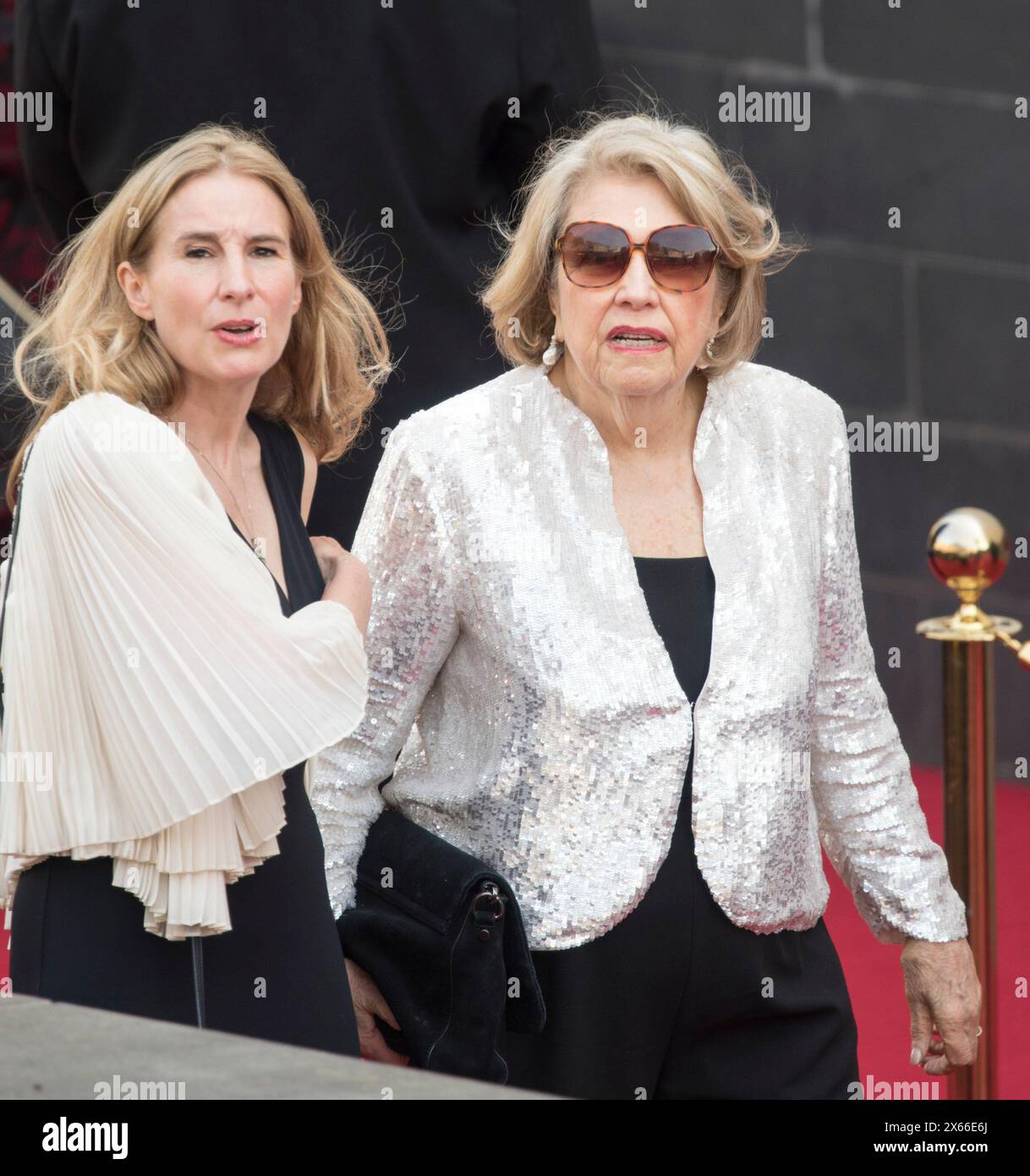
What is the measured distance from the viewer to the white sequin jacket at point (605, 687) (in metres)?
2.46

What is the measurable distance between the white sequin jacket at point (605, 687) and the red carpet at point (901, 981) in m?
0.63

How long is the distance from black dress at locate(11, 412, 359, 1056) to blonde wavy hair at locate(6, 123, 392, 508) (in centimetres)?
32

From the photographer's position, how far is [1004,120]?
18.4 ft

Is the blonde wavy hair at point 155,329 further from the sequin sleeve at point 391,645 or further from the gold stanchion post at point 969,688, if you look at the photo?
the gold stanchion post at point 969,688

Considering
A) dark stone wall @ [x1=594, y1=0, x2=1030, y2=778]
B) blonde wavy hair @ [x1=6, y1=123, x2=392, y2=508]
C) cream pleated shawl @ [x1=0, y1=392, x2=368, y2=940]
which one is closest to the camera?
cream pleated shawl @ [x1=0, y1=392, x2=368, y2=940]

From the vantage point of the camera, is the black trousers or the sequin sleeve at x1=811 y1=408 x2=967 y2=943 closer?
the black trousers

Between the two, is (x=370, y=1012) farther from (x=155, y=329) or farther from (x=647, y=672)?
(x=155, y=329)

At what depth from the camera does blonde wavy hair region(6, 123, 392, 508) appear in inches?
87.4

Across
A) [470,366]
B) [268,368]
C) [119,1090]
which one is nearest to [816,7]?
[470,366]

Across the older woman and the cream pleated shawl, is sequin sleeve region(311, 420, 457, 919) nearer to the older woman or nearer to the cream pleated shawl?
the older woman

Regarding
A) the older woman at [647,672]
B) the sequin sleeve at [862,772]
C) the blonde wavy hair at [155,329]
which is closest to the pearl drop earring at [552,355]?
the older woman at [647,672]

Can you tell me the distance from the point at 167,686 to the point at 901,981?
249 centimetres

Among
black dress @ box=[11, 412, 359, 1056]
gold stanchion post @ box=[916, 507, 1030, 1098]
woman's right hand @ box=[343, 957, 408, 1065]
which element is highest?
gold stanchion post @ box=[916, 507, 1030, 1098]

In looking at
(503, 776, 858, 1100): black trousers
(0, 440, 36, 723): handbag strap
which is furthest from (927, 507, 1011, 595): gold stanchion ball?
(0, 440, 36, 723): handbag strap
